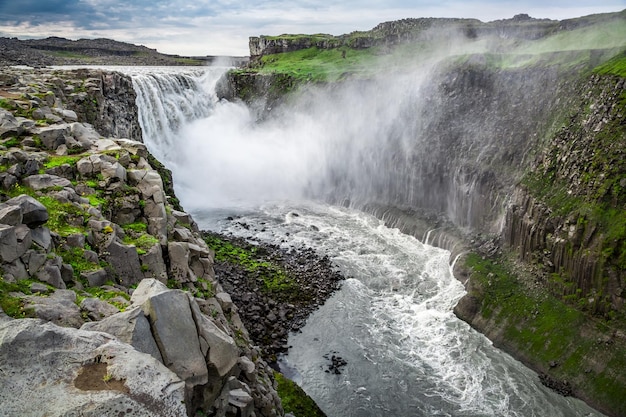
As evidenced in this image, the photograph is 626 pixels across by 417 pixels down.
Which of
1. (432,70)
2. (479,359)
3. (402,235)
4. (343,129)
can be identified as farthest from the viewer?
(343,129)

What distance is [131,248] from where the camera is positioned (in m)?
16.3

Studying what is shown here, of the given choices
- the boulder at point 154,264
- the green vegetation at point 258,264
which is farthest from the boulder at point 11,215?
the green vegetation at point 258,264

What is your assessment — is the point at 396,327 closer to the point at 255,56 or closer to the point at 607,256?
the point at 607,256

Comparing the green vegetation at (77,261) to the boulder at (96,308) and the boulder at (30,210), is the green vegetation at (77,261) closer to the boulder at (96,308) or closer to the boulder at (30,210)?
the boulder at (30,210)

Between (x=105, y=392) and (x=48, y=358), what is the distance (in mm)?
1480

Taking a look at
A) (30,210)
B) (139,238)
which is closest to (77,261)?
(30,210)

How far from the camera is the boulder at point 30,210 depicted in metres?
13.5

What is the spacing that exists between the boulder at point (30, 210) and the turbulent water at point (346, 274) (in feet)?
62.8

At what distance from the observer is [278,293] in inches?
1468

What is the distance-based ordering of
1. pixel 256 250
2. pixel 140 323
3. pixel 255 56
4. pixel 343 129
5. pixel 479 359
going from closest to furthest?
1. pixel 140 323
2. pixel 479 359
3. pixel 256 250
4. pixel 343 129
5. pixel 255 56

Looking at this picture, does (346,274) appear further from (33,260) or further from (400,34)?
(400,34)

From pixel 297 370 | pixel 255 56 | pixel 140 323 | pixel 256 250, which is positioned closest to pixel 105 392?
pixel 140 323

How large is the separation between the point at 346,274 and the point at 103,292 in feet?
98.4

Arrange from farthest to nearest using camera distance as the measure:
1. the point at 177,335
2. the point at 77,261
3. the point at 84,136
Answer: the point at 84,136
the point at 77,261
the point at 177,335
